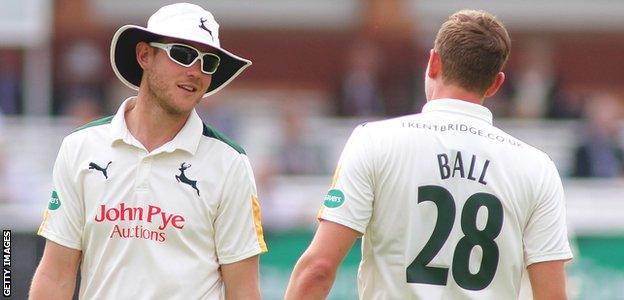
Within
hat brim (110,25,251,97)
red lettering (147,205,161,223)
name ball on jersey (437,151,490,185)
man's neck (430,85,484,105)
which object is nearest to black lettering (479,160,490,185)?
name ball on jersey (437,151,490,185)

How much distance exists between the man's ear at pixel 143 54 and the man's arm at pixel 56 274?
30.5 inches

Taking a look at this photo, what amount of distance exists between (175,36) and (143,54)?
0.24 meters

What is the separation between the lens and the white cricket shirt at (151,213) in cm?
580

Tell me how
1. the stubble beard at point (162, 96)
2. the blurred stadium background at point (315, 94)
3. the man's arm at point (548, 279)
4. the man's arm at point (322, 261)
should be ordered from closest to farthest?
the man's arm at point (322, 261) < the man's arm at point (548, 279) < the stubble beard at point (162, 96) < the blurred stadium background at point (315, 94)

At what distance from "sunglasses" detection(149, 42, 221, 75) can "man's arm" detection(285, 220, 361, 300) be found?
0.79 meters

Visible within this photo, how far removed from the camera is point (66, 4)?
2333 cm

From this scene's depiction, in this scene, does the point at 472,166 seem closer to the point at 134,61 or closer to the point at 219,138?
the point at 219,138

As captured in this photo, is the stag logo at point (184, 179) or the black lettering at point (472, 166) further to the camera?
the stag logo at point (184, 179)

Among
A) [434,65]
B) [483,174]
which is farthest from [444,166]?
[434,65]

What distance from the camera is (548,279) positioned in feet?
19.1

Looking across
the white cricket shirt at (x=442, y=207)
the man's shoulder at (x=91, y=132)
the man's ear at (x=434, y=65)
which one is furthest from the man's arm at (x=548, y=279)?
the man's shoulder at (x=91, y=132)

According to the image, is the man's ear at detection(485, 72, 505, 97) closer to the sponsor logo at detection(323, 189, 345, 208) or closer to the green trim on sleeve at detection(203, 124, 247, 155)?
the sponsor logo at detection(323, 189, 345, 208)

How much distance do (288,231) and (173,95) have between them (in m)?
7.42

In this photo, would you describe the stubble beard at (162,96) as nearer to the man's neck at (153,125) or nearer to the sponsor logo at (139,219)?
the man's neck at (153,125)
